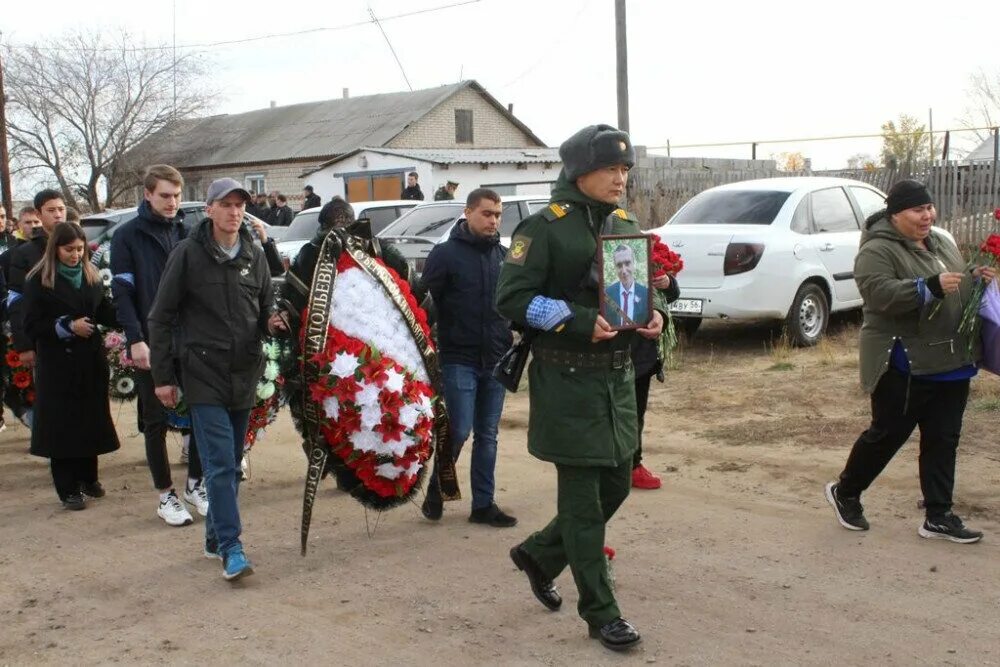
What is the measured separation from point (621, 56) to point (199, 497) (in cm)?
1448

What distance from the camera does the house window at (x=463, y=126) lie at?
49.0 meters

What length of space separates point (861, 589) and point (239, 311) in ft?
10.6

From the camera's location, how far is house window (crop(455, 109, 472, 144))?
161ft

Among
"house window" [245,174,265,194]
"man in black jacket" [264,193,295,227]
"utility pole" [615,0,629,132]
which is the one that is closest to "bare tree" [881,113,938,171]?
"utility pole" [615,0,629,132]

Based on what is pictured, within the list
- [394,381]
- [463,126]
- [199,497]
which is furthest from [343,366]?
[463,126]

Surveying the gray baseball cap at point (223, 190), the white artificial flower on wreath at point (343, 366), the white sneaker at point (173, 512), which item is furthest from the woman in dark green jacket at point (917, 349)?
the white sneaker at point (173, 512)

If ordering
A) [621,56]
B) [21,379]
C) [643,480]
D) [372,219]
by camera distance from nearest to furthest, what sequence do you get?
A: [643,480] < [21,379] < [372,219] < [621,56]

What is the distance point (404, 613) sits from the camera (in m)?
5.14

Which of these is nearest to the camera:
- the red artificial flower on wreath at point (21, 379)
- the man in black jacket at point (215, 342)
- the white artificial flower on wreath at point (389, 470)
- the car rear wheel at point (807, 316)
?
the man in black jacket at point (215, 342)

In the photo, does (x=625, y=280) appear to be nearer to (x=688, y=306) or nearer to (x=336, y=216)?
(x=336, y=216)

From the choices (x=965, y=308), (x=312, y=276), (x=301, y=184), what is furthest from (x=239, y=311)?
(x=301, y=184)

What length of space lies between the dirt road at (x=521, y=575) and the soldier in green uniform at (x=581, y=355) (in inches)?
16.6

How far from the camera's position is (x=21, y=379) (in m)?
9.08

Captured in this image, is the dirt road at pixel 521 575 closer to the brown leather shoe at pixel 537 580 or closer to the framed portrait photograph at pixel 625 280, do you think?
the brown leather shoe at pixel 537 580
